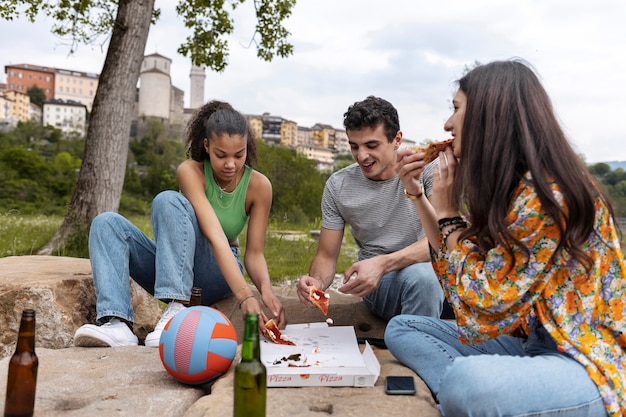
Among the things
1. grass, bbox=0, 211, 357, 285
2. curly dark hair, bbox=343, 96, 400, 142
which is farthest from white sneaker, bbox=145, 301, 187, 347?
grass, bbox=0, 211, 357, 285

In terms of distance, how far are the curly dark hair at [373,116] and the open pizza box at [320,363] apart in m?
1.30

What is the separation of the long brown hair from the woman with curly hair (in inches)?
58.1

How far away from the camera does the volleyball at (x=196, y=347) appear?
2734 mm

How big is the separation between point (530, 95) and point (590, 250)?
599mm

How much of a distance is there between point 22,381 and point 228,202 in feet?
6.13

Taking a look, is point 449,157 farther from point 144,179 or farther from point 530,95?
point 144,179

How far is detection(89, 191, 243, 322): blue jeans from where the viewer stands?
11.4 feet

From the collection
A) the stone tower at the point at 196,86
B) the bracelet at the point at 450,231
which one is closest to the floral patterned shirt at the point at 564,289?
the bracelet at the point at 450,231

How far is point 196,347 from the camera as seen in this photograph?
2.73 meters

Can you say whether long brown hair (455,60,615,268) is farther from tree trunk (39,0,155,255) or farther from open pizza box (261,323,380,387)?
tree trunk (39,0,155,255)

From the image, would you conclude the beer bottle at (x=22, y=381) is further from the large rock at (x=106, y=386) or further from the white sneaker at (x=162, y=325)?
the white sneaker at (x=162, y=325)

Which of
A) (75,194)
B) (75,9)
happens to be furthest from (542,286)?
(75,9)

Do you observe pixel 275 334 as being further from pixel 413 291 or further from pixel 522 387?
pixel 522 387

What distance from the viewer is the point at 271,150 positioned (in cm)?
3562
